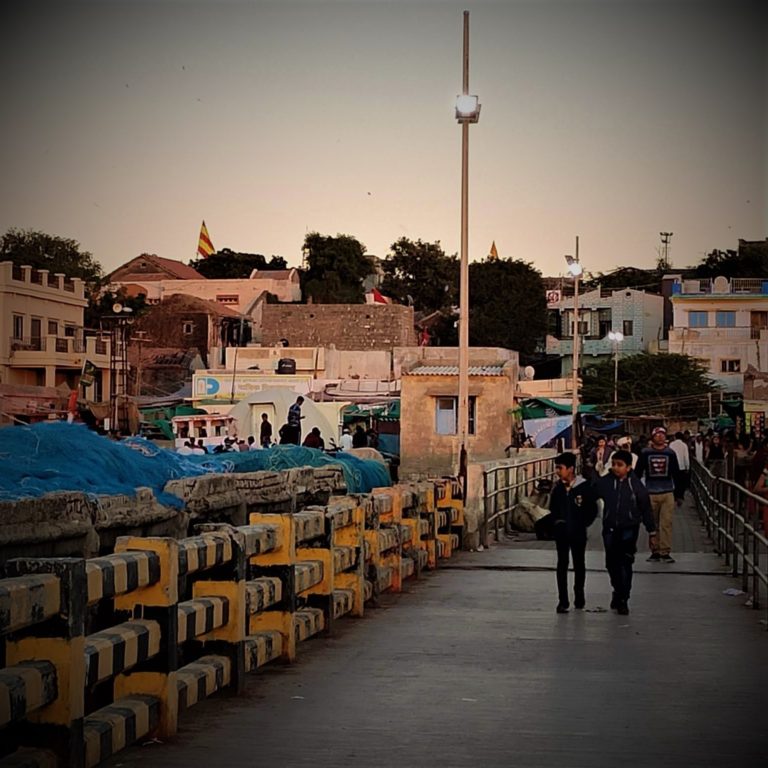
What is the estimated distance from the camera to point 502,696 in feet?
27.9

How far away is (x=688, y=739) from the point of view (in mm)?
7414

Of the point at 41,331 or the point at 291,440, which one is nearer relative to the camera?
the point at 291,440

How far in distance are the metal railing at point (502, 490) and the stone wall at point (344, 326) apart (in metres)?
44.0

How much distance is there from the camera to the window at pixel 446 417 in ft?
155

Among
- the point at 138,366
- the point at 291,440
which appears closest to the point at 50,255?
the point at 138,366

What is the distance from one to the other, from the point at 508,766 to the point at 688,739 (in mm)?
1228

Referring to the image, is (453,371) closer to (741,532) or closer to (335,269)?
(741,532)

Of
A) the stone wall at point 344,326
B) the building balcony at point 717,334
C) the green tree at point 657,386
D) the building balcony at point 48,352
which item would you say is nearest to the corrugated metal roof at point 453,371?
the building balcony at point 48,352

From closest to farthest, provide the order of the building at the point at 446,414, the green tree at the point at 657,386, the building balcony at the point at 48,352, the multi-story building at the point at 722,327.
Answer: the building at the point at 446,414, the building balcony at the point at 48,352, the green tree at the point at 657,386, the multi-story building at the point at 722,327

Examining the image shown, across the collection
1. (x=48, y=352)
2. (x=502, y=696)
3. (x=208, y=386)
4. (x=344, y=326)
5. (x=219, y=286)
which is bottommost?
(x=502, y=696)

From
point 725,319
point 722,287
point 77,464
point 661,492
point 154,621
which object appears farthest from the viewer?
point 722,287

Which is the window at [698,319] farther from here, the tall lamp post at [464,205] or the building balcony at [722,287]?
the tall lamp post at [464,205]

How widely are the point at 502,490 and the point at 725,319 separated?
59.8 m

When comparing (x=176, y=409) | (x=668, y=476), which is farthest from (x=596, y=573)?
(x=176, y=409)
